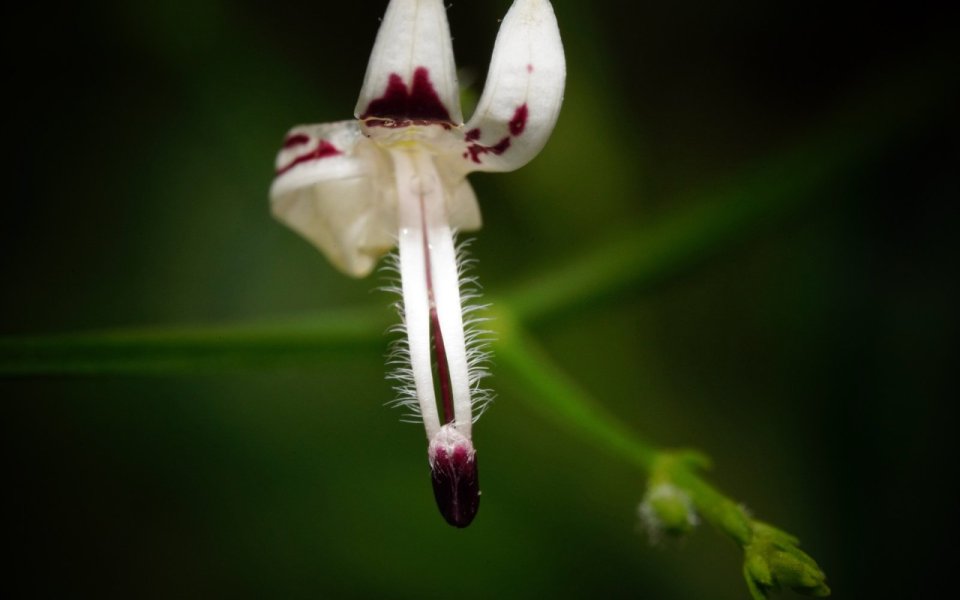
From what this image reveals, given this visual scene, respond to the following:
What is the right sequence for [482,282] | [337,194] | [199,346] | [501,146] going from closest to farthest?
[501,146] → [337,194] → [199,346] → [482,282]

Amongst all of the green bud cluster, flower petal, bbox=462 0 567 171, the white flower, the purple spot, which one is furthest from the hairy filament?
the green bud cluster

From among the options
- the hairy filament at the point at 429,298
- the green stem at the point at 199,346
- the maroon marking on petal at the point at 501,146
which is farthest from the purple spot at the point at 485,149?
the green stem at the point at 199,346

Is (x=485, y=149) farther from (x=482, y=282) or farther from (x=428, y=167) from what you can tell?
(x=482, y=282)

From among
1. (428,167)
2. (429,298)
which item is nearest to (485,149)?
(428,167)

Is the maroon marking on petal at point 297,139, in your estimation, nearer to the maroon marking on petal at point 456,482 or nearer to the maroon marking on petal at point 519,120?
the maroon marking on petal at point 519,120

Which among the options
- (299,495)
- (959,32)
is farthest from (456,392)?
(959,32)

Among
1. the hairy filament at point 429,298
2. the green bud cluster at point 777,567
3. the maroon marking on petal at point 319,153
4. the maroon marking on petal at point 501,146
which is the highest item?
the maroon marking on petal at point 319,153

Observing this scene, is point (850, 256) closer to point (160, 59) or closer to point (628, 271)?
point (628, 271)
